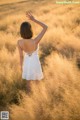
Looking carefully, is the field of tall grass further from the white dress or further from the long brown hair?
the long brown hair

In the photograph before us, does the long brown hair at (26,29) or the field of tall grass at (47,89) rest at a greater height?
the long brown hair at (26,29)

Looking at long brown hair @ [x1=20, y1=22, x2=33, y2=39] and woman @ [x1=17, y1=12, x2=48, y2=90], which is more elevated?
long brown hair @ [x1=20, y1=22, x2=33, y2=39]

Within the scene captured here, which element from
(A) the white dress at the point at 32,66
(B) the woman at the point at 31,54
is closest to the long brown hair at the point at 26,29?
(B) the woman at the point at 31,54

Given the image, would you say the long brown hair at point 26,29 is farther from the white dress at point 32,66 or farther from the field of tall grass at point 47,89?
the field of tall grass at point 47,89

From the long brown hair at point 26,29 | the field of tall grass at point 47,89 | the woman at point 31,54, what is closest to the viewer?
the field of tall grass at point 47,89

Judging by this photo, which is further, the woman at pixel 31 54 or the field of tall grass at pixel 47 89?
the woman at pixel 31 54

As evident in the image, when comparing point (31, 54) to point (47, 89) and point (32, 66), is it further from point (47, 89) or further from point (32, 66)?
point (47, 89)

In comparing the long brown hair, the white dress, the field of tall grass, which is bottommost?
the field of tall grass

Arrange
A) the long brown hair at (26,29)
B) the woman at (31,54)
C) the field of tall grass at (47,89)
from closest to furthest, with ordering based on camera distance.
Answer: the field of tall grass at (47,89), the long brown hair at (26,29), the woman at (31,54)

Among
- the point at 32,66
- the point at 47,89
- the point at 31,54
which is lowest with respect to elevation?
the point at 47,89

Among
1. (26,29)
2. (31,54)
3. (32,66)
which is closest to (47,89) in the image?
(32,66)

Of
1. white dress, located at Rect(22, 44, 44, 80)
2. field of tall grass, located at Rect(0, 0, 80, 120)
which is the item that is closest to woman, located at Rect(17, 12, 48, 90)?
white dress, located at Rect(22, 44, 44, 80)

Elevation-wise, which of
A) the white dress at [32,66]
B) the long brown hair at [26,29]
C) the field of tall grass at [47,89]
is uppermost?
the long brown hair at [26,29]

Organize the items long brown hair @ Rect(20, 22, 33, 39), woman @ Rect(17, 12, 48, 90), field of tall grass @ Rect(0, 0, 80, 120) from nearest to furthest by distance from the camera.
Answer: field of tall grass @ Rect(0, 0, 80, 120)
long brown hair @ Rect(20, 22, 33, 39)
woman @ Rect(17, 12, 48, 90)
